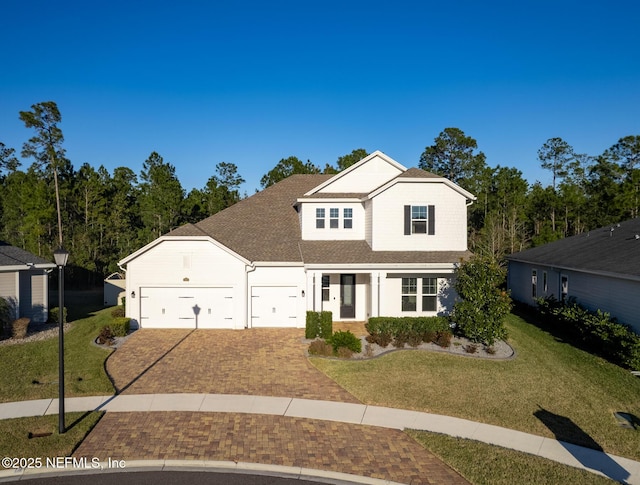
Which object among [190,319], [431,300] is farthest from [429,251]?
[190,319]

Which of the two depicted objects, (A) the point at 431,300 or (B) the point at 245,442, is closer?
(B) the point at 245,442

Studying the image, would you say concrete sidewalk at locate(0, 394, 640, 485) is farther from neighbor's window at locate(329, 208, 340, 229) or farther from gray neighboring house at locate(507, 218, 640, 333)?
neighbor's window at locate(329, 208, 340, 229)

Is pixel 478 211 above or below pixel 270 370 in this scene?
above

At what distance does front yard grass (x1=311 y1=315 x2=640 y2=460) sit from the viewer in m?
10.8

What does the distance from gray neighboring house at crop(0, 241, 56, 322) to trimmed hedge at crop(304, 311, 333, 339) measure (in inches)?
511

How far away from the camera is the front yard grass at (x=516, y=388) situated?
1075cm

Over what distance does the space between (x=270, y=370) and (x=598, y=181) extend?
52.6m

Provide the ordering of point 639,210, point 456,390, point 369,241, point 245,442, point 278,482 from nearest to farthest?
point 278,482 → point 245,442 → point 456,390 → point 369,241 → point 639,210

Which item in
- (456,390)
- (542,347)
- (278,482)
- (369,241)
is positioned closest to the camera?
(278,482)

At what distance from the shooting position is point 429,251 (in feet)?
71.9

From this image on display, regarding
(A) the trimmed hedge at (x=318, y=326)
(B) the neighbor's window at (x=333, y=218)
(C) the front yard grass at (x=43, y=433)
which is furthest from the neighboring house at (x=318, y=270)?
(C) the front yard grass at (x=43, y=433)

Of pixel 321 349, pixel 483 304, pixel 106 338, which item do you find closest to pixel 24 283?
pixel 106 338

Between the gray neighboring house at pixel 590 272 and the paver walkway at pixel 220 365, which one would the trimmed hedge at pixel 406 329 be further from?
the gray neighboring house at pixel 590 272

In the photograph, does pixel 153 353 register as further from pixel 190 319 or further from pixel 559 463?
pixel 559 463
